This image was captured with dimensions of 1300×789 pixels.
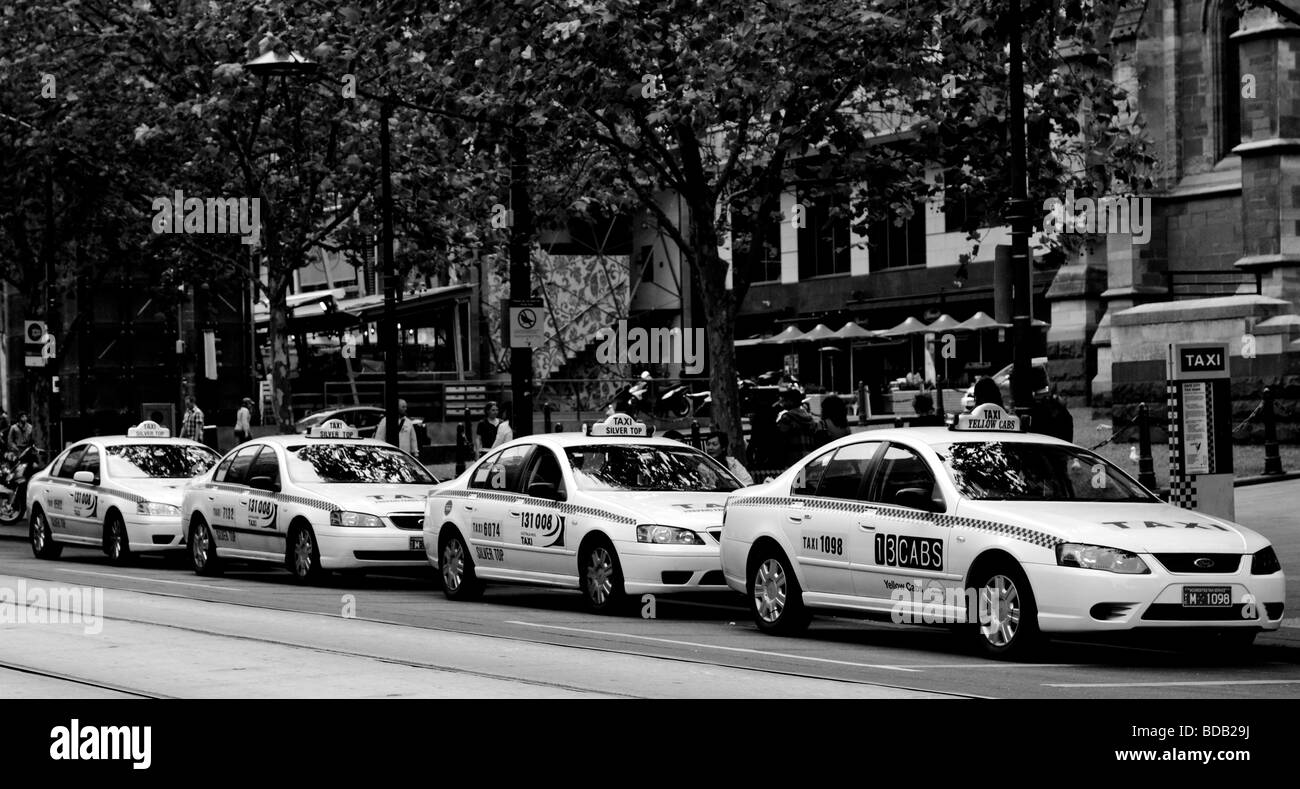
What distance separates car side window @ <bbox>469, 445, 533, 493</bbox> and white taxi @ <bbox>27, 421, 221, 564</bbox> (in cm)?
618

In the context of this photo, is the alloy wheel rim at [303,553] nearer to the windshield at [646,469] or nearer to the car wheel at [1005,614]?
the windshield at [646,469]

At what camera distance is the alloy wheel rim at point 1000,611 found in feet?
39.5

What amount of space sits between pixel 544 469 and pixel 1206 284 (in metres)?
22.4

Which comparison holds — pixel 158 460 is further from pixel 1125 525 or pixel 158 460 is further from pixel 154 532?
pixel 1125 525

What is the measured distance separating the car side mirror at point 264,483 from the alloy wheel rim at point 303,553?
720 mm

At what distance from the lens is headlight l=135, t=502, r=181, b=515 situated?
2242cm

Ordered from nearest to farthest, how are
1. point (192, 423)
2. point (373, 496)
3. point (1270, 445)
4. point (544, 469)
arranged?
point (544, 469) < point (373, 496) < point (1270, 445) < point (192, 423)

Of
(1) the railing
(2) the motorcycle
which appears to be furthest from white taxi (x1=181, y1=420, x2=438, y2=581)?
(1) the railing

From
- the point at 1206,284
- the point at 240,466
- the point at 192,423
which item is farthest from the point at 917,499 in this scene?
the point at 192,423

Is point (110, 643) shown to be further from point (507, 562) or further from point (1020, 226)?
point (1020, 226)

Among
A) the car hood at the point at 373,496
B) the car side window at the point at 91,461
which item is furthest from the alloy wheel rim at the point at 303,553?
the car side window at the point at 91,461

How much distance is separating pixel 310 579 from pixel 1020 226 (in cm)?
826

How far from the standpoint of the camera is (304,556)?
19500 mm
